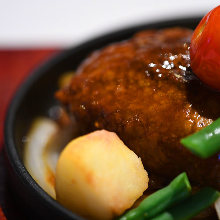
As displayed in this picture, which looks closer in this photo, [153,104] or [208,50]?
[208,50]

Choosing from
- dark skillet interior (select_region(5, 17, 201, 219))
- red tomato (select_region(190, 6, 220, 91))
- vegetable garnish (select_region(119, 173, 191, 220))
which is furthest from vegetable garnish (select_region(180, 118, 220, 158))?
dark skillet interior (select_region(5, 17, 201, 219))

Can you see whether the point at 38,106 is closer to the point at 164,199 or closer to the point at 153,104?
the point at 153,104

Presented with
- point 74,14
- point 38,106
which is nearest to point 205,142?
point 38,106

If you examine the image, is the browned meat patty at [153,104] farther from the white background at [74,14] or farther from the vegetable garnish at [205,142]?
the white background at [74,14]

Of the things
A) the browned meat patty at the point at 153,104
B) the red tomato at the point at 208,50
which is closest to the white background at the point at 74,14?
the browned meat patty at the point at 153,104

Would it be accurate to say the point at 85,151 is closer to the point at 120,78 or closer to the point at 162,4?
the point at 120,78

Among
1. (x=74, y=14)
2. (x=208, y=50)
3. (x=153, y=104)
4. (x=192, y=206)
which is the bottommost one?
(x=74, y=14)

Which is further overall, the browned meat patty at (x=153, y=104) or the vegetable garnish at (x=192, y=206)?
the browned meat patty at (x=153, y=104)
